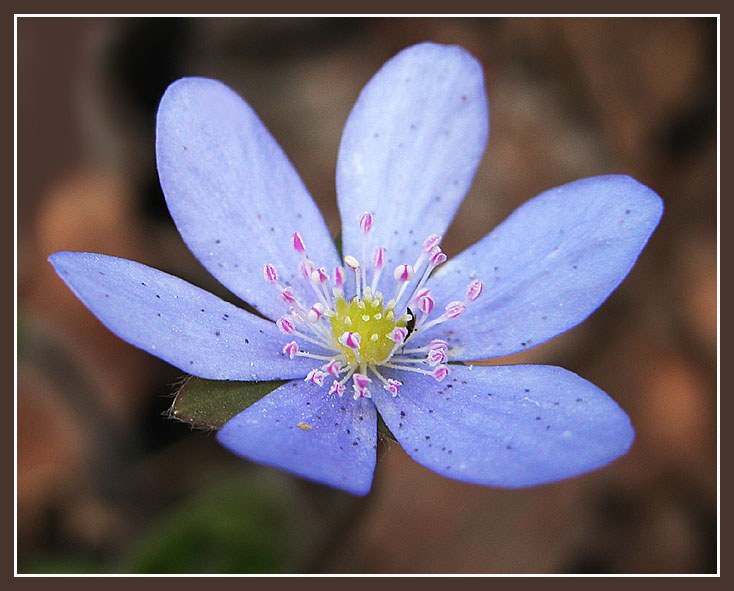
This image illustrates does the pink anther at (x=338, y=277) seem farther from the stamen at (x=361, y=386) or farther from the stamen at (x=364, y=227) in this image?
the stamen at (x=361, y=386)

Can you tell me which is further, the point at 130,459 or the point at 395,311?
the point at 130,459

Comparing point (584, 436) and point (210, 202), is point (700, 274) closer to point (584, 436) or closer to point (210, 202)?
point (584, 436)

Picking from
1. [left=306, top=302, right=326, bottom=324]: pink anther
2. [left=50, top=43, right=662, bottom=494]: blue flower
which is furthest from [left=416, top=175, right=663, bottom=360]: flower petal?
[left=306, top=302, right=326, bottom=324]: pink anther

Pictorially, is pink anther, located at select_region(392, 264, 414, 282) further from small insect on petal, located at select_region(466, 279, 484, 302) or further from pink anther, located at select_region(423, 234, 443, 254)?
small insect on petal, located at select_region(466, 279, 484, 302)

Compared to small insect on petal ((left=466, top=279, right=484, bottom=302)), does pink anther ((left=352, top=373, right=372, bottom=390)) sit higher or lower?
lower

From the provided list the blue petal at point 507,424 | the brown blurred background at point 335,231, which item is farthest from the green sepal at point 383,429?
the brown blurred background at point 335,231

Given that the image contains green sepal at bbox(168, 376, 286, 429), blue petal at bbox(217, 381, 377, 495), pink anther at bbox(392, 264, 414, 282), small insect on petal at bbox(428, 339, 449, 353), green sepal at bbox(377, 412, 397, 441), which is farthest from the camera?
pink anther at bbox(392, 264, 414, 282)

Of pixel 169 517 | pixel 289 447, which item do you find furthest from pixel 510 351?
pixel 169 517
